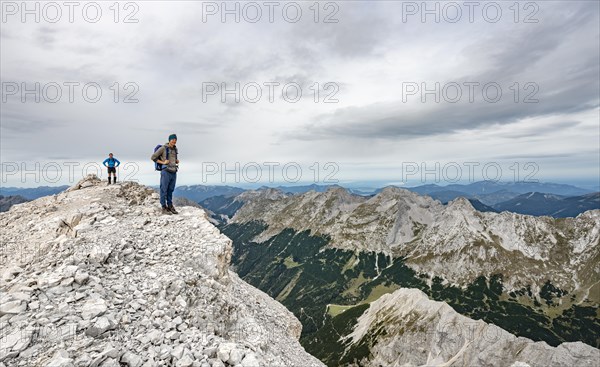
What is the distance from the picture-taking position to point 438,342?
13325 cm

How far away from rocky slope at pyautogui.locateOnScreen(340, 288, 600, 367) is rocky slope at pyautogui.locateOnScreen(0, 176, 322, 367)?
355ft

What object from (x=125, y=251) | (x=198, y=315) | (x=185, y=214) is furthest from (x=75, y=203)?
(x=198, y=315)

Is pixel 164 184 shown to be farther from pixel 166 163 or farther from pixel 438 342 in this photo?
pixel 438 342

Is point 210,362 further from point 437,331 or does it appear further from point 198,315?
point 437,331

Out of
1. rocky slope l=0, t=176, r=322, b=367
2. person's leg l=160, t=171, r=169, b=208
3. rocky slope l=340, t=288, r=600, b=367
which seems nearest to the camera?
rocky slope l=0, t=176, r=322, b=367

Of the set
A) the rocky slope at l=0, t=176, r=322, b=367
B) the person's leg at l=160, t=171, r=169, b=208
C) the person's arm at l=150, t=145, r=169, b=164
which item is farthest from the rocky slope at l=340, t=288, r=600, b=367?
the person's arm at l=150, t=145, r=169, b=164

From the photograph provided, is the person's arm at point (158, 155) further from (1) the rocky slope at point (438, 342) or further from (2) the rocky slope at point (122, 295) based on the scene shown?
(1) the rocky slope at point (438, 342)

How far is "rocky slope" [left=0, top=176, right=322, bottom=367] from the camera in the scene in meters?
10.6

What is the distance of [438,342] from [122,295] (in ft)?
489

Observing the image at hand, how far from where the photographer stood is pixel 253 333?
17984 millimetres

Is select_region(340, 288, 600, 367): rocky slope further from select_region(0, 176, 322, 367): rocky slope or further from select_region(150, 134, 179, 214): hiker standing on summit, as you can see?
select_region(150, 134, 179, 214): hiker standing on summit

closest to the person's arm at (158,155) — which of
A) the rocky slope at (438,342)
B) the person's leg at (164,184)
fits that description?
the person's leg at (164,184)

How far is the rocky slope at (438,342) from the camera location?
107 m

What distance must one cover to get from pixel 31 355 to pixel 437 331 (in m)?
155
